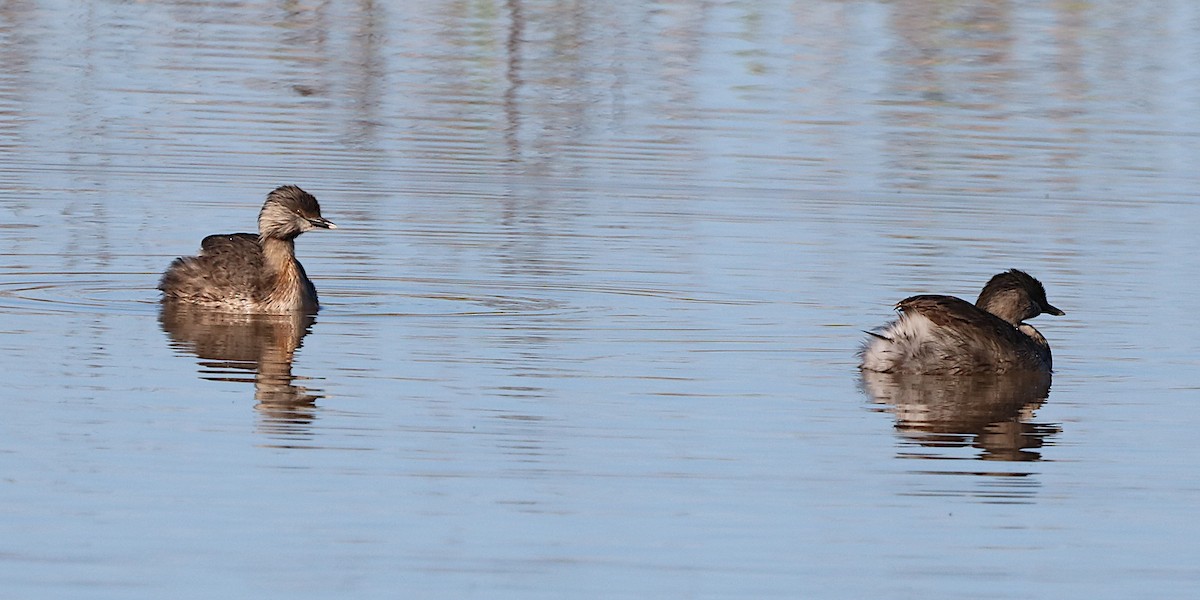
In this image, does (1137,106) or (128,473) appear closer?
(128,473)

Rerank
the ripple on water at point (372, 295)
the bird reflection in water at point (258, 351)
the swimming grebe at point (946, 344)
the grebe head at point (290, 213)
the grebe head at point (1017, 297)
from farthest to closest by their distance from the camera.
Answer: the grebe head at point (290, 213) → the ripple on water at point (372, 295) → the grebe head at point (1017, 297) → the swimming grebe at point (946, 344) → the bird reflection in water at point (258, 351)

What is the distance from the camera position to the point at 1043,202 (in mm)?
18891

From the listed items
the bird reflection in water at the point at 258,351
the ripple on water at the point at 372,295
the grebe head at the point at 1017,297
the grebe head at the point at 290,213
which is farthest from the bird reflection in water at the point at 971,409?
the grebe head at the point at 290,213

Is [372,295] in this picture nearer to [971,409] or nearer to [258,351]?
[258,351]

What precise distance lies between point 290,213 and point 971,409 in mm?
4789

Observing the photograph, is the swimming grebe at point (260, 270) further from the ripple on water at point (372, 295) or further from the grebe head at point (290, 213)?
the ripple on water at point (372, 295)

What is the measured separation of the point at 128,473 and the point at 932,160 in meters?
12.2

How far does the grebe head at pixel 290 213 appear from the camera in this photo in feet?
48.9

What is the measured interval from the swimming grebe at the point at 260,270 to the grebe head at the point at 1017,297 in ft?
12.4

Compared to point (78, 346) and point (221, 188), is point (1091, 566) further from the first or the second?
point (221, 188)

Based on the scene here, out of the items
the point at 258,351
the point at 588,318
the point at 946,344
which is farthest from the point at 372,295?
the point at 946,344

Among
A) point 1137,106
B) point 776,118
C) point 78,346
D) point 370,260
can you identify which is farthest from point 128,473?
point 1137,106

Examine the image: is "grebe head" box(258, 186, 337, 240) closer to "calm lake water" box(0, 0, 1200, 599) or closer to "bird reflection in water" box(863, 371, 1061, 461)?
"calm lake water" box(0, 0, 1200, 599)

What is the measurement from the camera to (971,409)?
11.9 m
